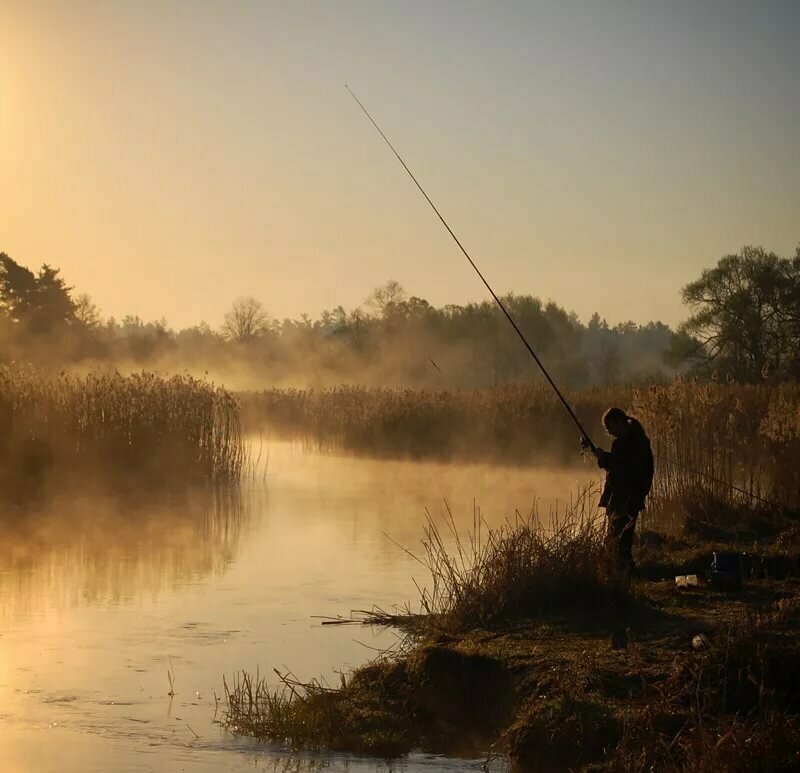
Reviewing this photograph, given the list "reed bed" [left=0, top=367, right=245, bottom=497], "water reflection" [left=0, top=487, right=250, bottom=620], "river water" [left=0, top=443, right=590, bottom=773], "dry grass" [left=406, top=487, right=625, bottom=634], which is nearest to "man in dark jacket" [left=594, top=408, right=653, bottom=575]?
"dry grass" [left=406, top=487, right=625, bottom=634]

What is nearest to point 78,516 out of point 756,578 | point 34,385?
point 34,385

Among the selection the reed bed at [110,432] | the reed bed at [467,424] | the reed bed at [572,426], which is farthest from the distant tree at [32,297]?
the reed bed at [110,432]

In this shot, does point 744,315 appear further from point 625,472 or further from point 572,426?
point 625,472

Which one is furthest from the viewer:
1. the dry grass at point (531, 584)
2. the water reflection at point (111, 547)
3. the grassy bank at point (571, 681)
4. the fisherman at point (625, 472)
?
the water reflection at point (111, 547)

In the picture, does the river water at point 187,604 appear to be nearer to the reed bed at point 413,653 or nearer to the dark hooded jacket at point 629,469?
the reed bed at point 413,653

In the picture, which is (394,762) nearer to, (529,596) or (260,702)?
(260,702)

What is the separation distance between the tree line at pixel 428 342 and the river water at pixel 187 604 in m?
13.7

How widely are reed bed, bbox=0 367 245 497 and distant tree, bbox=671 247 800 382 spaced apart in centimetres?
2219

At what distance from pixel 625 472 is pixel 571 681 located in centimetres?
333

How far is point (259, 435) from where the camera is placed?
35.1 meters

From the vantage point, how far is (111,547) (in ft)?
51.8

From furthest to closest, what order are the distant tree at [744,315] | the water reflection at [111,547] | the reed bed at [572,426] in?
1. the distant tree at [744,315]
2. the reed bed at [572,426]
3. the water reflection at [111,547]

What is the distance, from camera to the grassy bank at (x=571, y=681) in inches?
273

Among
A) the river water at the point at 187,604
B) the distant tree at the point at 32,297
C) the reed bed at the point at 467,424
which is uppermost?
the distant tree at the point at 32,297
